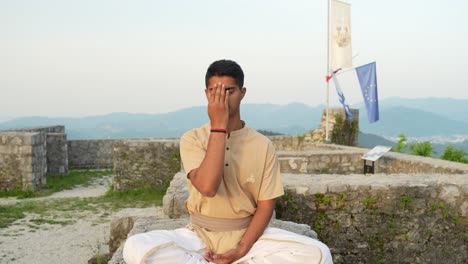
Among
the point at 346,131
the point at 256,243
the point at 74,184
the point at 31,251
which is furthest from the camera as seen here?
the point at 346,131

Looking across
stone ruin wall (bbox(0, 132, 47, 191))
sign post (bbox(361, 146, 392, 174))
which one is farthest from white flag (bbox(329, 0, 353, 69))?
stone ruin wall (bbox(0, 132, 47, 191))

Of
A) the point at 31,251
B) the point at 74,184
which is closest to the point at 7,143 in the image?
the point at 74,184

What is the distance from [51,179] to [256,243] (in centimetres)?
1294

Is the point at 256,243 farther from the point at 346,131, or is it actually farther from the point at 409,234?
the point at 346,131

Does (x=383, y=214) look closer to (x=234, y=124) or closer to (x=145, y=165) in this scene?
(x=234, y=124)

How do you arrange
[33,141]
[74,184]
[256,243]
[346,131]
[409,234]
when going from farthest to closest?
1. [346,131]
2. [74,184]
3. [33,141]
4. [409,234]
5. [256,243]

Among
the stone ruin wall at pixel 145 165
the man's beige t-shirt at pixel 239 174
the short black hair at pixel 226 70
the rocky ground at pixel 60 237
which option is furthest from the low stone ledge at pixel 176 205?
the stone ruin wall at pixel 145 165

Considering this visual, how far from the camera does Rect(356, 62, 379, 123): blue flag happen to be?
16156 mm

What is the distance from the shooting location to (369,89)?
53.3 ft

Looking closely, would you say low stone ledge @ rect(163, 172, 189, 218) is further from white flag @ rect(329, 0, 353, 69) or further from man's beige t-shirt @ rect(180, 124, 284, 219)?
white flag @ rect(329, 0, 353, 69)

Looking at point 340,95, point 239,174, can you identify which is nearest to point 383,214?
point 239,174

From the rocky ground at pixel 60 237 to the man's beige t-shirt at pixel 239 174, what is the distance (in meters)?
3.02

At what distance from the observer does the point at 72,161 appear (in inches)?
739

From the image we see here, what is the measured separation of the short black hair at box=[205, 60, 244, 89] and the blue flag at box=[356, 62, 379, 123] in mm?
14062
